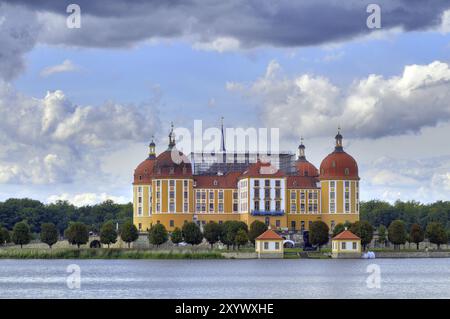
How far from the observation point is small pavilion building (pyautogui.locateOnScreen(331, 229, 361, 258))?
102875mm

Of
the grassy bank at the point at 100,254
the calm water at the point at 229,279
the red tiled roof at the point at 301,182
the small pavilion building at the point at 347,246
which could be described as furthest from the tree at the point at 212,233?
the red tiled roof at the point at 301,182

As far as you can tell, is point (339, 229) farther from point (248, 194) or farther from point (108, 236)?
point (108, 236)

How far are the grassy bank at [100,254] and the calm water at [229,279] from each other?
3395 mm

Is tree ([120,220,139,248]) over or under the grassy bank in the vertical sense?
over

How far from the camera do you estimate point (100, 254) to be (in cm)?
10875

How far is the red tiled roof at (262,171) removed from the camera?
404 ft

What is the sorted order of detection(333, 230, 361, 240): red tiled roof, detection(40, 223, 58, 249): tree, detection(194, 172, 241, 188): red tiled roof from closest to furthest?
1. detection(333, 230, 361, 240): red tiled roof
2. detection(40, 223, 58, 249): tree
3. detection(194, 172, 241, 188): red tiled roof

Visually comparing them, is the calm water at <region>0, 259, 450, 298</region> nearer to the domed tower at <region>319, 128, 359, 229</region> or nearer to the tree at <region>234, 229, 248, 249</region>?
the tree at <region>234, 229, 248, 249</region>

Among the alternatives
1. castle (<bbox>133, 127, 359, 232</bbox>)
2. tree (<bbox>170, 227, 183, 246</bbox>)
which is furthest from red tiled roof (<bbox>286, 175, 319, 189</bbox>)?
tree (<bbox>170, 227, 183, 246</bbox>)

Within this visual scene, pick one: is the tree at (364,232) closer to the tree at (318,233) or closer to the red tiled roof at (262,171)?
the tree at (318,233)

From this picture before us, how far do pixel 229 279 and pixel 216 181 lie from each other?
5331 cm

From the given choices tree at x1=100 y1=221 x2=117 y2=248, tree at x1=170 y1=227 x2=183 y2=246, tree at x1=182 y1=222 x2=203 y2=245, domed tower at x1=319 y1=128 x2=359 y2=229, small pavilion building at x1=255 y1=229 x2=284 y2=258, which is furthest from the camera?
domed tower at x1=319 y1=128 x2=359 y2=229

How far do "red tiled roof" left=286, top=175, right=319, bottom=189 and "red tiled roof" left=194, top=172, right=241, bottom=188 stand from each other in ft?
17.5
